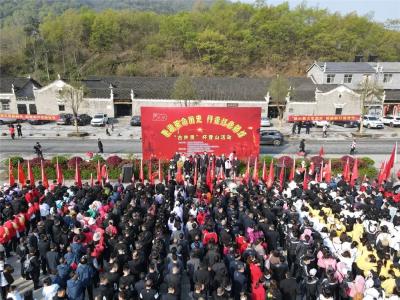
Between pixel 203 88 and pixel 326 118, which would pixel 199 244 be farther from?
pixel 203 88

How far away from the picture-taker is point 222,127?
2128 centimetres

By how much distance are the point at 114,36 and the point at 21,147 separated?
44.6 metres

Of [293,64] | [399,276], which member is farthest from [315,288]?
[293,64]

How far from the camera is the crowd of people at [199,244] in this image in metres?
8.78

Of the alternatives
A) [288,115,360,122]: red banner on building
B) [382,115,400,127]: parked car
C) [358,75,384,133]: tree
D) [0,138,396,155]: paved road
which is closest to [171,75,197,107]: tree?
[0,138,396,155]: paved road

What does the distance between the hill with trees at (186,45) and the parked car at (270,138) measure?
36.3m

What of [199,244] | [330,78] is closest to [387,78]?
[330,78]

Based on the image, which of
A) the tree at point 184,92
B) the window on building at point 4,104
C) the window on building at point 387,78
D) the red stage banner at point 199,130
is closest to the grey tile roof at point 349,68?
the window on building at point 387,78

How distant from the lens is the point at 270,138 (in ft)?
93.9

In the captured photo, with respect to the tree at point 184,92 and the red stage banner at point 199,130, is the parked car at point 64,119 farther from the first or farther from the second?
the red stage banner at point 199,130

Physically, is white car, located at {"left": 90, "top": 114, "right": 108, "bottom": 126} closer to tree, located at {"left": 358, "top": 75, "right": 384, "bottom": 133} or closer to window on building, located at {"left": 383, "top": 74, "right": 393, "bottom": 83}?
tree, located at {"left": 358, "top": 75, "right": 384, "bottom": 133}

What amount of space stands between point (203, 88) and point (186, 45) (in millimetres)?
24855

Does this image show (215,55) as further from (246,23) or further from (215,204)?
(215,204)

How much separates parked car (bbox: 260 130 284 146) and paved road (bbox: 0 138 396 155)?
38cm
